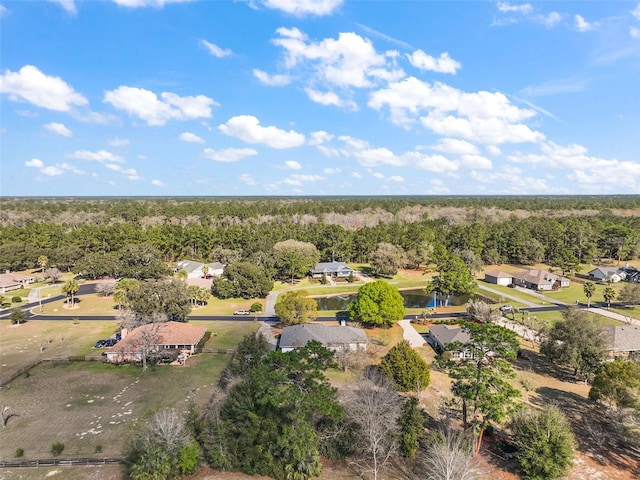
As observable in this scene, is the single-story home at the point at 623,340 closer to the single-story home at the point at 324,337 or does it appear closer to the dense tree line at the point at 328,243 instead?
the single-story home at the point at 324,337

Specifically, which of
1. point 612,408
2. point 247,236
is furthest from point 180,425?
point 247,236

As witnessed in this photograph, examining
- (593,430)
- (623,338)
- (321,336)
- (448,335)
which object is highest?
(623,338)

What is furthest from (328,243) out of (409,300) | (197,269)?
(197,269)

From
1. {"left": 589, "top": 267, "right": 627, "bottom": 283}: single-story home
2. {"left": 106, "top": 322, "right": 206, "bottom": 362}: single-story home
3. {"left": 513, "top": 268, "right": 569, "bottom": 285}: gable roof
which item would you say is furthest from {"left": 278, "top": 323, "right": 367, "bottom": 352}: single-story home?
{"left": 589, "top": 267, "right": 627, "bottom": 283}: single-story home

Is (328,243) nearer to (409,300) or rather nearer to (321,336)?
(409,300)

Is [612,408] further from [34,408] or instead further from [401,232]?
[401,232]

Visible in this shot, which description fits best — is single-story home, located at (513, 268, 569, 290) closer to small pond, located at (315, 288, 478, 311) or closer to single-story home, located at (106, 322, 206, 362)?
small pond, located at (315, 288, 478, 311)
